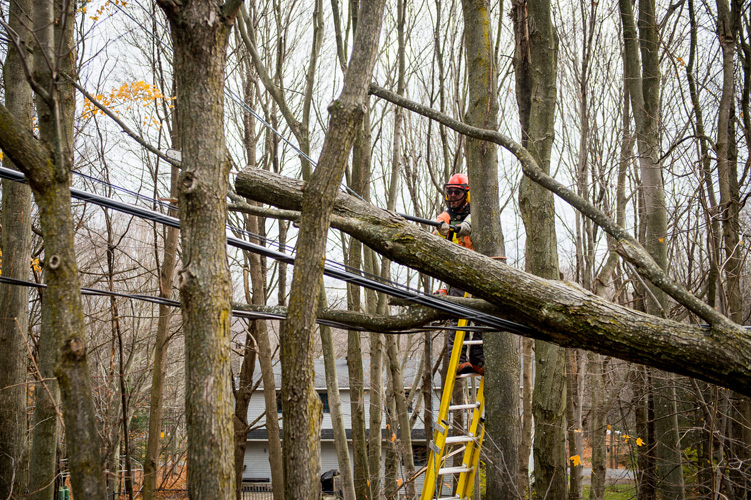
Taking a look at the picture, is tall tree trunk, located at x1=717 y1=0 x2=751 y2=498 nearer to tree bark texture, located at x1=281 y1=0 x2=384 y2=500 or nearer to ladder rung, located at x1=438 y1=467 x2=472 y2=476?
ladder rung, located at x1=438 y1=467 x2=472 y2=476

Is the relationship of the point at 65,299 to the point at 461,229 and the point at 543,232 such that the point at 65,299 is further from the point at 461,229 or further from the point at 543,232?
the point at 543,232

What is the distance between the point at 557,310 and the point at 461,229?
2.05 metres

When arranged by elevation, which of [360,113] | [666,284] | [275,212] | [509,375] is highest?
[360,113]

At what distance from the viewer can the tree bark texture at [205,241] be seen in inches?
77.4

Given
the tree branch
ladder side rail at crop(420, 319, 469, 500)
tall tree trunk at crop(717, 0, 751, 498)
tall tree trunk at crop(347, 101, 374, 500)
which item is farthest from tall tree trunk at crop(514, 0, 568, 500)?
tall tree trunk at crop(347, 101, 374, 500)

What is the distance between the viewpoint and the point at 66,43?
13.8 feet

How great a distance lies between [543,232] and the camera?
4.41m

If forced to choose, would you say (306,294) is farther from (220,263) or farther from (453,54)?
(453,54)

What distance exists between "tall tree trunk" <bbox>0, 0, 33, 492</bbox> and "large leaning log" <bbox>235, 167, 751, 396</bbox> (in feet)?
9.07

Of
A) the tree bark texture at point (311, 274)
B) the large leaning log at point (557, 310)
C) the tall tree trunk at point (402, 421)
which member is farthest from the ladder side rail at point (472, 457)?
the tall tree trunk at point (402, 421)

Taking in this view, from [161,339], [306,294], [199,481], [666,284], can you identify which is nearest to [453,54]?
[161,339]

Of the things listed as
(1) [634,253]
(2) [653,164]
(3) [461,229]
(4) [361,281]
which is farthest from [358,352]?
(1) [634,253]

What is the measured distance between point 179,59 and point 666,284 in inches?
102

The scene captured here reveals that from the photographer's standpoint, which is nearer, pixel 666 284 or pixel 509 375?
pixel 666 284
